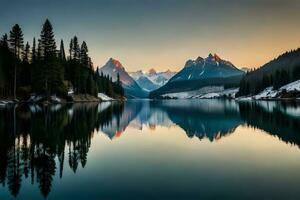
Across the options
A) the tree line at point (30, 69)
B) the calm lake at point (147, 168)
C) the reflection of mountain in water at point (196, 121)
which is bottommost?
the calm lake at point (147, 168)

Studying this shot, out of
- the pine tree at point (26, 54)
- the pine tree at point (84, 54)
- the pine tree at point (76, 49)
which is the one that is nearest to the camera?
the pine tree at point (26, 54)

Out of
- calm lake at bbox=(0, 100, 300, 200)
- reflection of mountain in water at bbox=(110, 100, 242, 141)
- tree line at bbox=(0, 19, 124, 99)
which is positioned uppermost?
tree line at bbox=(0, 19, 124, 99)

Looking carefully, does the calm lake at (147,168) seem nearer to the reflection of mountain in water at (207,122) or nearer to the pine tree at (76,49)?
the reflection of mountain in water at (207,122)

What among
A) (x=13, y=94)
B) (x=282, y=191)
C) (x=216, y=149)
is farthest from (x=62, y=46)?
(x=282, y=191)

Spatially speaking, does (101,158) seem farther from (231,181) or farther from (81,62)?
(81,62)

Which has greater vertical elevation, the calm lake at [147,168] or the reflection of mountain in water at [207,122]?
the reflection of mountain in water at [207,122]

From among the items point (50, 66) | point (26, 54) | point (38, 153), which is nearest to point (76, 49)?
point (26, 54)

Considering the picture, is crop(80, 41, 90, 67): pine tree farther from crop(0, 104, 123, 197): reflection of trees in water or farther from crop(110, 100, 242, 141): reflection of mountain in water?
crop(0, 104, 123, 197): reflection of trees in water

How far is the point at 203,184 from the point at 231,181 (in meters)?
1.26

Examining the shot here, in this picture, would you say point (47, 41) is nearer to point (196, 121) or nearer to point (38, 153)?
point (196, 121)

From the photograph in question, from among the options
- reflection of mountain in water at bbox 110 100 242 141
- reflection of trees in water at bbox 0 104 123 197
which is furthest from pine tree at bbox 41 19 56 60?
reflection of trees in water at bbox 0 104 123 197

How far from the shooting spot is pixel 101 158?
19.0 meters

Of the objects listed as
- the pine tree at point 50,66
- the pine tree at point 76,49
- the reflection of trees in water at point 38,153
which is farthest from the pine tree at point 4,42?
the reflection of trees in water at point 38,153

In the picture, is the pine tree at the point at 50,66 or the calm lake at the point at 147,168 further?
the pine tree at the point at 50,66
